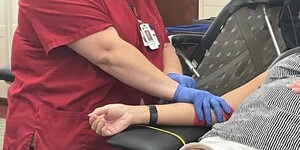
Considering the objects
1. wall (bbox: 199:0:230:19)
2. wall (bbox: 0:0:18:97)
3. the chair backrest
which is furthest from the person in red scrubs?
wall (bbox: 0:0:18:97)

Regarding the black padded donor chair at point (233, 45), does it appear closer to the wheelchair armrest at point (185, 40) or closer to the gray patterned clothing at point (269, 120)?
the wheelchair armrest at point (185, 40)

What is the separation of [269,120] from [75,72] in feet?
2.02

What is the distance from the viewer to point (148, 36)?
5.65 ft

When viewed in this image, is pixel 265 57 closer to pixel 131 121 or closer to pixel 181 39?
pixel 181 39

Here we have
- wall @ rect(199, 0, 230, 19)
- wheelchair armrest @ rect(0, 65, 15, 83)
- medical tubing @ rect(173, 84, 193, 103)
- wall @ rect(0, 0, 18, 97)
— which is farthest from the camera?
wall @ rect(0, 0, 18, 97)

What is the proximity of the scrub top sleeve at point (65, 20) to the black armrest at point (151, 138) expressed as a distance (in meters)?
0.33

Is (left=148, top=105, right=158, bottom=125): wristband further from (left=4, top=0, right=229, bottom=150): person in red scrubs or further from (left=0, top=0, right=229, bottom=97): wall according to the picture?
(left=0, top=0, right=229, bottom=97): wall

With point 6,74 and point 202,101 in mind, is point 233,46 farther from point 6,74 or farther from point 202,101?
point 6,74

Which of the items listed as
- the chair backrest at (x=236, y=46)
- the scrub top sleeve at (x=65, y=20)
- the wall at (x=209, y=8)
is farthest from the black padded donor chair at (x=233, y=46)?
the wall at (x=209, y=8)

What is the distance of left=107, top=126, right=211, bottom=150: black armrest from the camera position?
51.1 inches

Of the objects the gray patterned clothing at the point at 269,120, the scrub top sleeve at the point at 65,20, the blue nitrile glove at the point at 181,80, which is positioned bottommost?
the blue nitrile glove at the point at 181,80

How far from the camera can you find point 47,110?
1.62 meters

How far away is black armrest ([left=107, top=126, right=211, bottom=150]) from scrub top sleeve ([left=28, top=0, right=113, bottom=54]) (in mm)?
330

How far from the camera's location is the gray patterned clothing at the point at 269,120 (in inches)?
51.4
